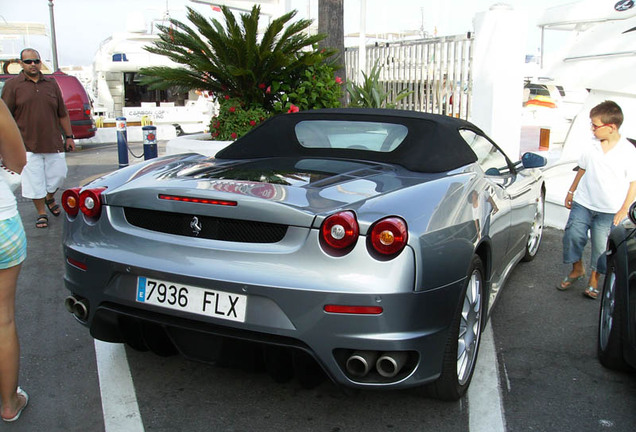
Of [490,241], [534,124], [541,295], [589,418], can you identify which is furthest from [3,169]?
[534,124]

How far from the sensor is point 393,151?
139 inches

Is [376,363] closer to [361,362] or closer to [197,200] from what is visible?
[361,362]

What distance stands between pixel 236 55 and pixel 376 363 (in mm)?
5974

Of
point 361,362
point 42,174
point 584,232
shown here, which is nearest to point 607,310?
point 584,232

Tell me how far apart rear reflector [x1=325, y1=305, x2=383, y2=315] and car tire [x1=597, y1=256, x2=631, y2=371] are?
1604 mm

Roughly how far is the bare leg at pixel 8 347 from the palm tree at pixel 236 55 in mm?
5133

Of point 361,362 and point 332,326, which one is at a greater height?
point 332,326

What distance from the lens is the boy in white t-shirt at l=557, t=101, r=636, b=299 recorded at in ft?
14.6

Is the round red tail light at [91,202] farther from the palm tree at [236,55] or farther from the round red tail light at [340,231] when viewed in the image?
the palm tree at [236,55]

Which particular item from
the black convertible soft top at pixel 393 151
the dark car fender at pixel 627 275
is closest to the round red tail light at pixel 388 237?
the black convertible soft top at pixel 393 151

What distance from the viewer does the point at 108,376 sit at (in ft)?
10.8

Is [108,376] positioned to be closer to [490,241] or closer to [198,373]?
[198,373]

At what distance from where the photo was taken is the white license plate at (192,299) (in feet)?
8.29

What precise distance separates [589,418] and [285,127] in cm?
240
